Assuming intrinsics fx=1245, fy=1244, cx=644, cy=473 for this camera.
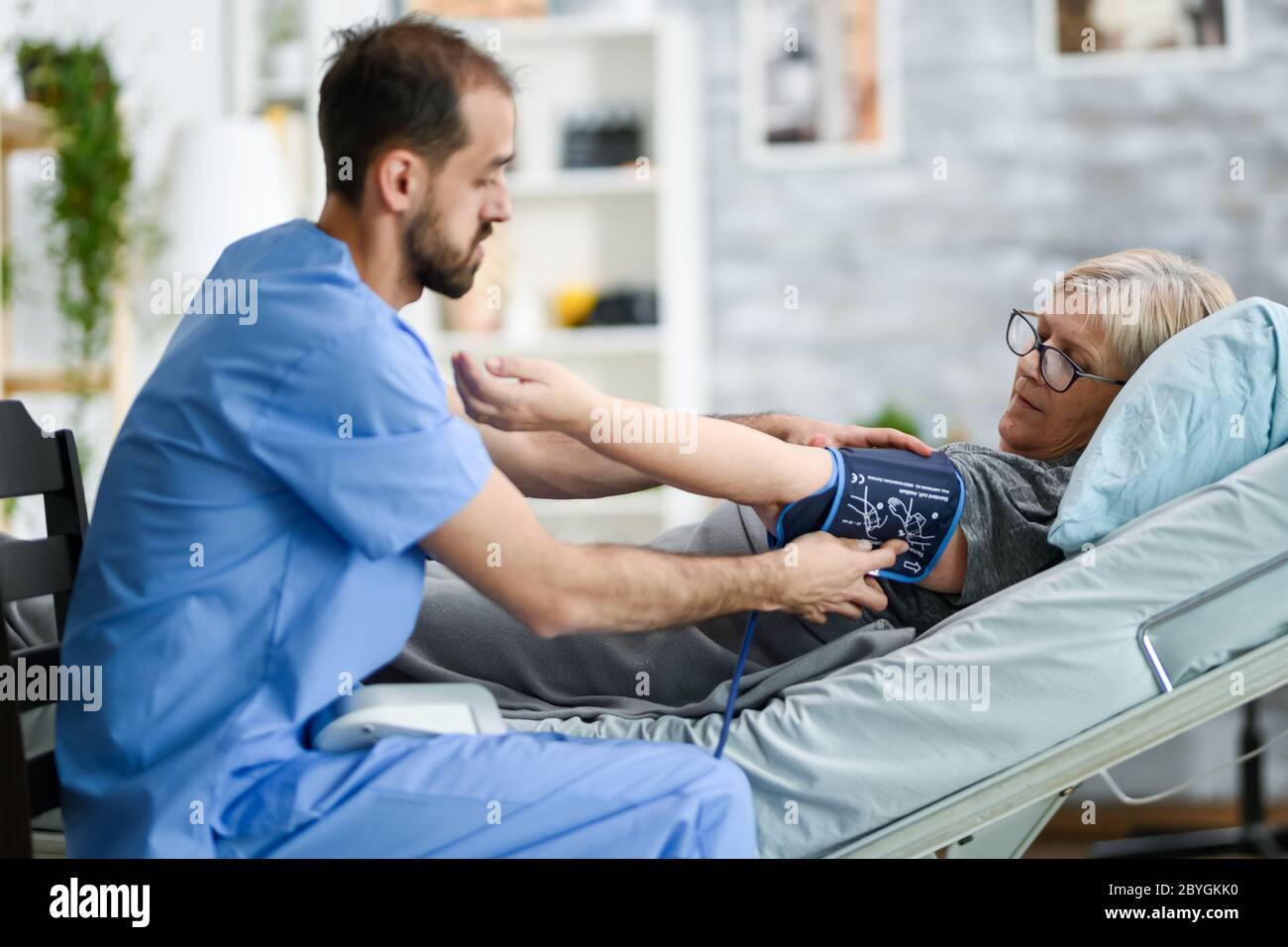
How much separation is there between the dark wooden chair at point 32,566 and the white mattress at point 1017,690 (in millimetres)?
Answer: 642

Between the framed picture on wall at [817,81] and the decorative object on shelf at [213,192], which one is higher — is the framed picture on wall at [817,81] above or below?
above

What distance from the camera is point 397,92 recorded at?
3.80ft

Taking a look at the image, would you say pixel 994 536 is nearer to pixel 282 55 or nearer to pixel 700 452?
pixel 700 452

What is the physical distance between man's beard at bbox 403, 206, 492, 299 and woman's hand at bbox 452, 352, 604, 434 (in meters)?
0.08

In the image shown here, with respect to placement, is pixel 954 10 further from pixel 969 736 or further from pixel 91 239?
pixel 969 736

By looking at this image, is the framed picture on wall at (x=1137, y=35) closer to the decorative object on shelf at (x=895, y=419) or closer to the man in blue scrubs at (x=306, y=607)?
the decorative object on shelf at (x=895, y=419)

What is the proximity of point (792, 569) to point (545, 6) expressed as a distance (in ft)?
8.71

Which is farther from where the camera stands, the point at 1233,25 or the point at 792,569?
the point at 1233,25

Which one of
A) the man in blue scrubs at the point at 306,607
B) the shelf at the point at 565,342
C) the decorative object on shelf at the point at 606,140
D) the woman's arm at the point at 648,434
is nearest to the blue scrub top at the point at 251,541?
the man in blue scrubs at the point at 306,607

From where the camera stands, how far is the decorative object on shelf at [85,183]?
3012 mm

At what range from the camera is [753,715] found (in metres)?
1.27

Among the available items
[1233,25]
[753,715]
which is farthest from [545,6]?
[753,715]

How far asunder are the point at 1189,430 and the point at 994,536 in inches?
9.6

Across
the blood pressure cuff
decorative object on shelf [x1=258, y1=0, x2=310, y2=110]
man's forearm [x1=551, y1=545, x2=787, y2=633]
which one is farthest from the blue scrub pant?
decorative object on shelf [x1=258, y1=0, x2=310, y2=110]
